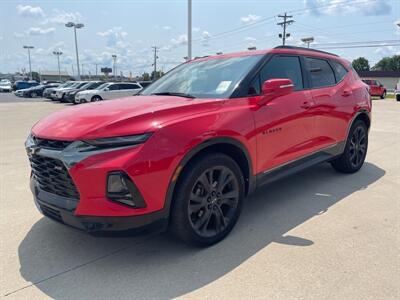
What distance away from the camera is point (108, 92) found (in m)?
23.1

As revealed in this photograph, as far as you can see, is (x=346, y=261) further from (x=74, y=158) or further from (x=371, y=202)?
(x=74, y=158)

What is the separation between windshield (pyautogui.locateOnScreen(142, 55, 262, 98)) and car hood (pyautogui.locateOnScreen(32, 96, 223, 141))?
12.3 inches

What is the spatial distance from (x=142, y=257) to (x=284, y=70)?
8.55 feet

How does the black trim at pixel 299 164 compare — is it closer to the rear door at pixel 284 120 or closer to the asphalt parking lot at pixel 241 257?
the rear door at pixel 284 120

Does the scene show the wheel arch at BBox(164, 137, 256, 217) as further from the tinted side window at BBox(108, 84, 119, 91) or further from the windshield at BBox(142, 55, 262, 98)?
the tinted side window at BBox(108, 84, 119, 91)

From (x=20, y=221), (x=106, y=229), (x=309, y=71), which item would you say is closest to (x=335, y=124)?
(x=309, y=71)

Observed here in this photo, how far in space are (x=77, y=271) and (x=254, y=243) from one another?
1.56 meters

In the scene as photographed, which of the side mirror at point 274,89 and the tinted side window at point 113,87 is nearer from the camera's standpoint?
the side mirror at point 274,89

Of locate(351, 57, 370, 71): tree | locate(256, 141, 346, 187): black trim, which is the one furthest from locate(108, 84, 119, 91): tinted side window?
locate(351, 57, 370, 71): tree

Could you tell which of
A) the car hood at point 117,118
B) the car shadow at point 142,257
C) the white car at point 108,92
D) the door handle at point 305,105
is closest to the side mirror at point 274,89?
the door handle at point 305,105

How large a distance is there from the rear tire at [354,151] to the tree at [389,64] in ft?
410

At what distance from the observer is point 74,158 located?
103 inches

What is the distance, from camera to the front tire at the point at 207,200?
2.94 metres

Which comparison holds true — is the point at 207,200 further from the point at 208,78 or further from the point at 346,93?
the point at 346,93
